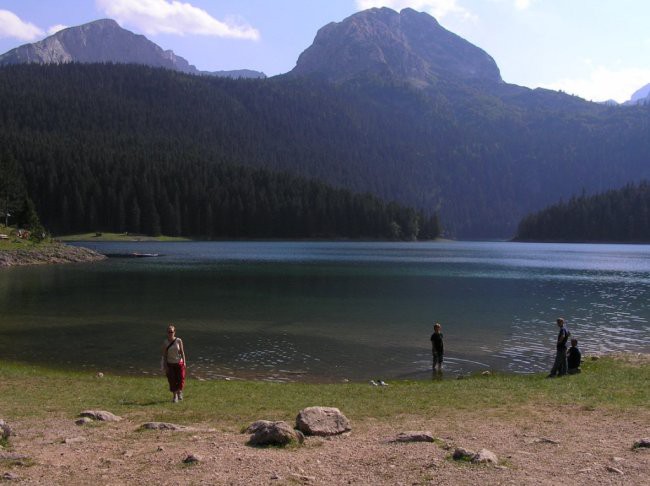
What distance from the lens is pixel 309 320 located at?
44562 mm

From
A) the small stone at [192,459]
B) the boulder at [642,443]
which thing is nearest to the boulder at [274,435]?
the small stone at [192,459]

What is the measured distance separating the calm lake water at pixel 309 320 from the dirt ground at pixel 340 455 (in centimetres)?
1270

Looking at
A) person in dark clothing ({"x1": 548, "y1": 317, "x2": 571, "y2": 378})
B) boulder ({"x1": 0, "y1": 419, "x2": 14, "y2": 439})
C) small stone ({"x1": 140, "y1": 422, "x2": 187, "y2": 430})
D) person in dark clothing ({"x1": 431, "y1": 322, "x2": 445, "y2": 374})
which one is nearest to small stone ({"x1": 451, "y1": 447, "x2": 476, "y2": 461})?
small stone ({"x1": 140, "y1": 422, "x2": 187, "y2": 430})

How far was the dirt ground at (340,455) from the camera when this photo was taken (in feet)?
35.9

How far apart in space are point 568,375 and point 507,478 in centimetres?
1616

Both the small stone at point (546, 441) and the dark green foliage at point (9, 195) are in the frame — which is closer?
the small stone at point (546, 441)

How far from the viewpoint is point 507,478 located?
35.8ft

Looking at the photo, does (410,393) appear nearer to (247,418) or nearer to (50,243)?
(247,418)

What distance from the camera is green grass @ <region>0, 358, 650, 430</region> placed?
57.3 feet

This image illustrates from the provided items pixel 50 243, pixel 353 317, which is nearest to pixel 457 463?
pixel 353 317

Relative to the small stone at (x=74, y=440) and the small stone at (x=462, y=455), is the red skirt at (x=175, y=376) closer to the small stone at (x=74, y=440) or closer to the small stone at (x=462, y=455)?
the small stone at (x=74, y=440)

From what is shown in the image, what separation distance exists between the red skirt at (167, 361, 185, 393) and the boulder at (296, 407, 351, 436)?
6786mm

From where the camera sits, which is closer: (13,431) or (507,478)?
(507,478)

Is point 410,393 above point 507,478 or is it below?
below
